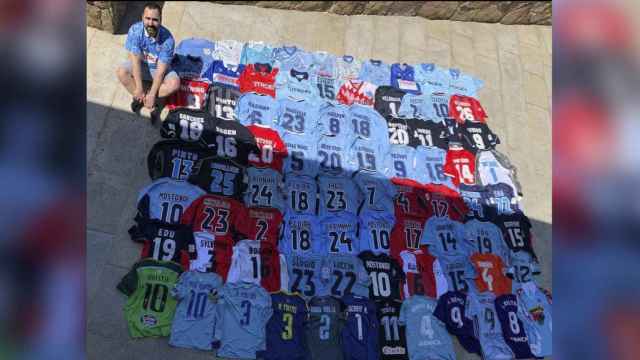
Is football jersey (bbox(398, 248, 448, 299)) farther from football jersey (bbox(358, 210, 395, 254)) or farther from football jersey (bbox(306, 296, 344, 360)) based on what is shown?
A: football jersey (bbox(306, 296, 344, 360))

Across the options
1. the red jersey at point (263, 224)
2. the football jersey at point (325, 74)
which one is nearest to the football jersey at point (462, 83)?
the football jersey at point (325, 74)

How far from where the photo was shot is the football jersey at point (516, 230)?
23.0 ft

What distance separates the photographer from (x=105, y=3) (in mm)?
7199

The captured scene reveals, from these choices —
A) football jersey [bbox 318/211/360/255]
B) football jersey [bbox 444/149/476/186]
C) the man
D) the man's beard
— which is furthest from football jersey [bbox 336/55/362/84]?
the man's beard

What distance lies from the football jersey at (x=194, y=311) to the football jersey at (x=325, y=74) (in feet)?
8.42

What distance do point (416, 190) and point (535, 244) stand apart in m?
1.34

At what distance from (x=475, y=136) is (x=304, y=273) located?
2.66 meters

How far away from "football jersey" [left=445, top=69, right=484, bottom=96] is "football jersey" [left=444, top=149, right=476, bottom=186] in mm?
872

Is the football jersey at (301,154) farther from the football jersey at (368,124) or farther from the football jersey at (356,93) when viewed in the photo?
the football jersey at (356,93)

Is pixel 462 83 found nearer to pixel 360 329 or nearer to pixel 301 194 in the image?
pixel 301 194

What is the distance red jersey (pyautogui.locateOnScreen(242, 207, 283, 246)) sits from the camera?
640 cm

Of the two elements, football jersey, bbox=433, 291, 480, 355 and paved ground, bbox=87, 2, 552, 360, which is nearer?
paved ground, bbox=87, 2, 552, 360

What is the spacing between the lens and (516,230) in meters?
7.12
